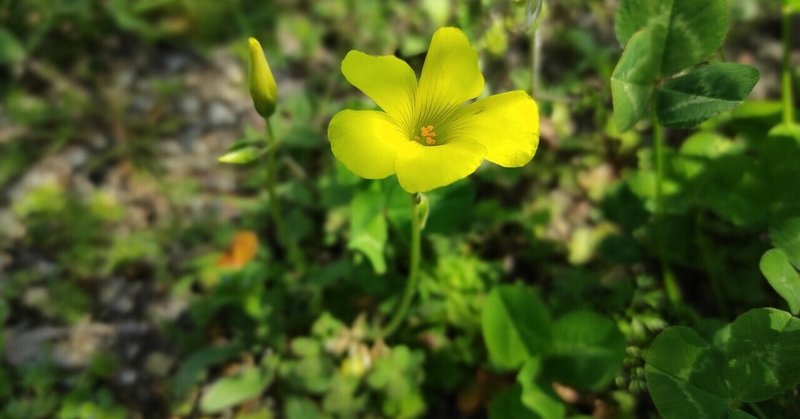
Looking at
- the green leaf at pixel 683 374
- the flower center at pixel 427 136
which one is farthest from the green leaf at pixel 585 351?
the flower center at pixel 427 136

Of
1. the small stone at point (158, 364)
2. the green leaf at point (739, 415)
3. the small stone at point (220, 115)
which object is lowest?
the small stone at point (158, 364)

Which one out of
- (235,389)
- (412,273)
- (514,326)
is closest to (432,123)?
(412,273)

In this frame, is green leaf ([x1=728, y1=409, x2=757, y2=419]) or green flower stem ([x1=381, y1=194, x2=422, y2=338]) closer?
green leaf ([x1=728, y1=409, x2=757, y2=419])

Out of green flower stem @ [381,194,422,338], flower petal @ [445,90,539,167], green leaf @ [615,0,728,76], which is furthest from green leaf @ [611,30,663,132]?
green flower stem @ [381,194,422,338]

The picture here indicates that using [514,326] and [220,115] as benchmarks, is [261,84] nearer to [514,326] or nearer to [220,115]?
[514,326]

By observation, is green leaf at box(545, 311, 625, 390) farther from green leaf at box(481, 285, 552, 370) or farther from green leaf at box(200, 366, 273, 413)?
green leaf at box(200, 366, 273, 413)

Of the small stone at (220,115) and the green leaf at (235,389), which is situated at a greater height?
the small stone at (220,115)

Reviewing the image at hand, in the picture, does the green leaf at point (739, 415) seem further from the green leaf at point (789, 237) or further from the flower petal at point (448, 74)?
the flower petal at point (448, 74)
